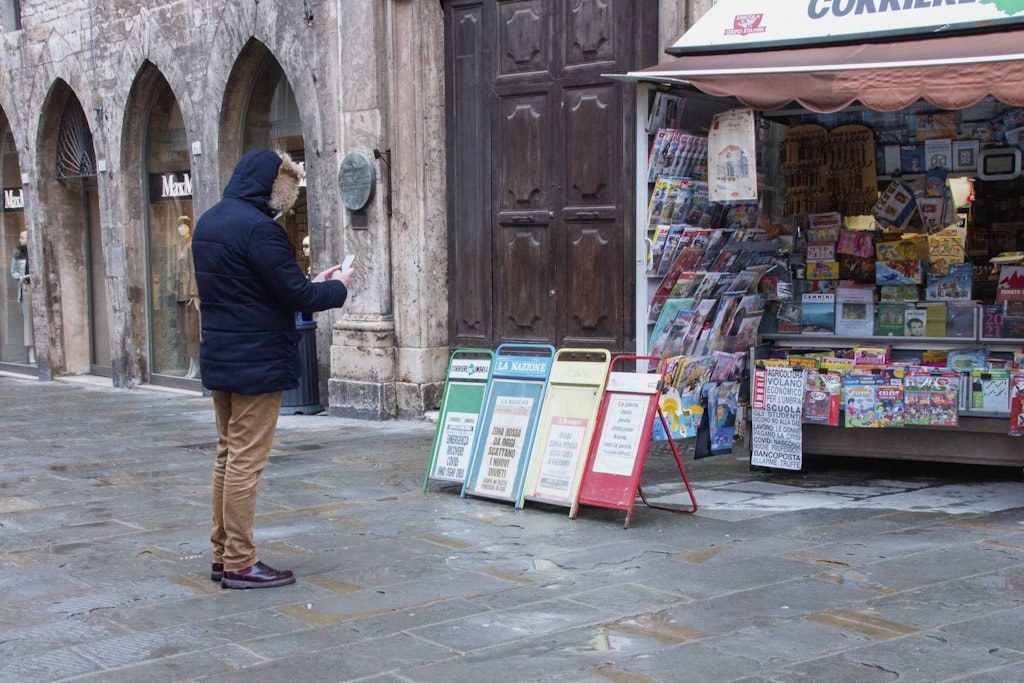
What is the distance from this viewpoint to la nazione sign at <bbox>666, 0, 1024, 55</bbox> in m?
6.62

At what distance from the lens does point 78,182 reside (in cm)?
1658

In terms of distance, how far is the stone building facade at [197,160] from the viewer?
10914 millimetres

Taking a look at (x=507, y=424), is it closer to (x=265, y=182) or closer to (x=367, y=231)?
(x=265, y=182)

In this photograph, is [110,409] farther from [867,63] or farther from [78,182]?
[867,63]

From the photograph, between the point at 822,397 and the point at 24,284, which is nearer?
the point at 822,397

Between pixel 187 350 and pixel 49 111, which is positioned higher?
pixel 49 111

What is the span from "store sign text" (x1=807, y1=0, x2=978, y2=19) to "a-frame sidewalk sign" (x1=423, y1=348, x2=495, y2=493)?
8.95 ft

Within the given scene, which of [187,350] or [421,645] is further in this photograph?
[187,350]

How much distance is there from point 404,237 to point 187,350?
15.7ft

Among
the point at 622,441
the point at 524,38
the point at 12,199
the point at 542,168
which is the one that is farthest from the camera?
the point at 12,199

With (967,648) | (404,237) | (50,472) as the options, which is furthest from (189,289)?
(967,648)

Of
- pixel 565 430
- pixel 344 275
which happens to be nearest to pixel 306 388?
pixel 565 430

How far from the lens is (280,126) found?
12820 mm

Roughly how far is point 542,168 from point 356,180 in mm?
1937
